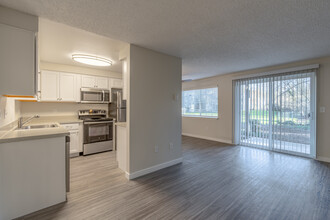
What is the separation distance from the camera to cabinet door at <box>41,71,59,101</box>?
370 centimetres

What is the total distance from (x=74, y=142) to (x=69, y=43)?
7.76 ft

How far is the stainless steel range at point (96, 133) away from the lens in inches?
154

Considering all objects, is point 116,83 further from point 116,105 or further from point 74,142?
point 74,142

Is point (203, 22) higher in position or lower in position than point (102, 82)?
higher

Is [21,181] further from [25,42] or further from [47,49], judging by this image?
[47,49]

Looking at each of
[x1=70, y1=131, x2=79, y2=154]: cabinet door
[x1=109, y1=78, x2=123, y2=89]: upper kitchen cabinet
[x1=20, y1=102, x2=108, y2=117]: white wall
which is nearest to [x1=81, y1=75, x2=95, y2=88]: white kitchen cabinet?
[x1=109, y1=78, x2=123, y2=89]: upper kitchen cabinet

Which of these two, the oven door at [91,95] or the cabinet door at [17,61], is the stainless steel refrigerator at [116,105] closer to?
the oven door at [91,95]

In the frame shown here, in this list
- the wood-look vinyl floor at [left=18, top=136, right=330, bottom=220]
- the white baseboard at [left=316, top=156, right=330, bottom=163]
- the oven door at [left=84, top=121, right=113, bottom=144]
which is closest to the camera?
the wood-look vinyl floor at [left=18, top=136, right=330, bottom=220]

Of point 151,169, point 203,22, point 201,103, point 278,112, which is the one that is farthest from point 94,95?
point 278,112

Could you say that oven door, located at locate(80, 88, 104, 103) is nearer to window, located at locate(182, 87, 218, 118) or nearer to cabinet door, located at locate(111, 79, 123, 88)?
cabinet door, located at locate(111, 79, 123, 88)

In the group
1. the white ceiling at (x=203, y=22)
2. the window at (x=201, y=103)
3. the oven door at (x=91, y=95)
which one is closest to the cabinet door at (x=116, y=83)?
the oven door at (x=91, y=95)

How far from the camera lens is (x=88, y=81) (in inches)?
170

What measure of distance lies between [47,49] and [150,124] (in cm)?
253

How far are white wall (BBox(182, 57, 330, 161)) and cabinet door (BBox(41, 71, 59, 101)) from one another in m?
4.72
